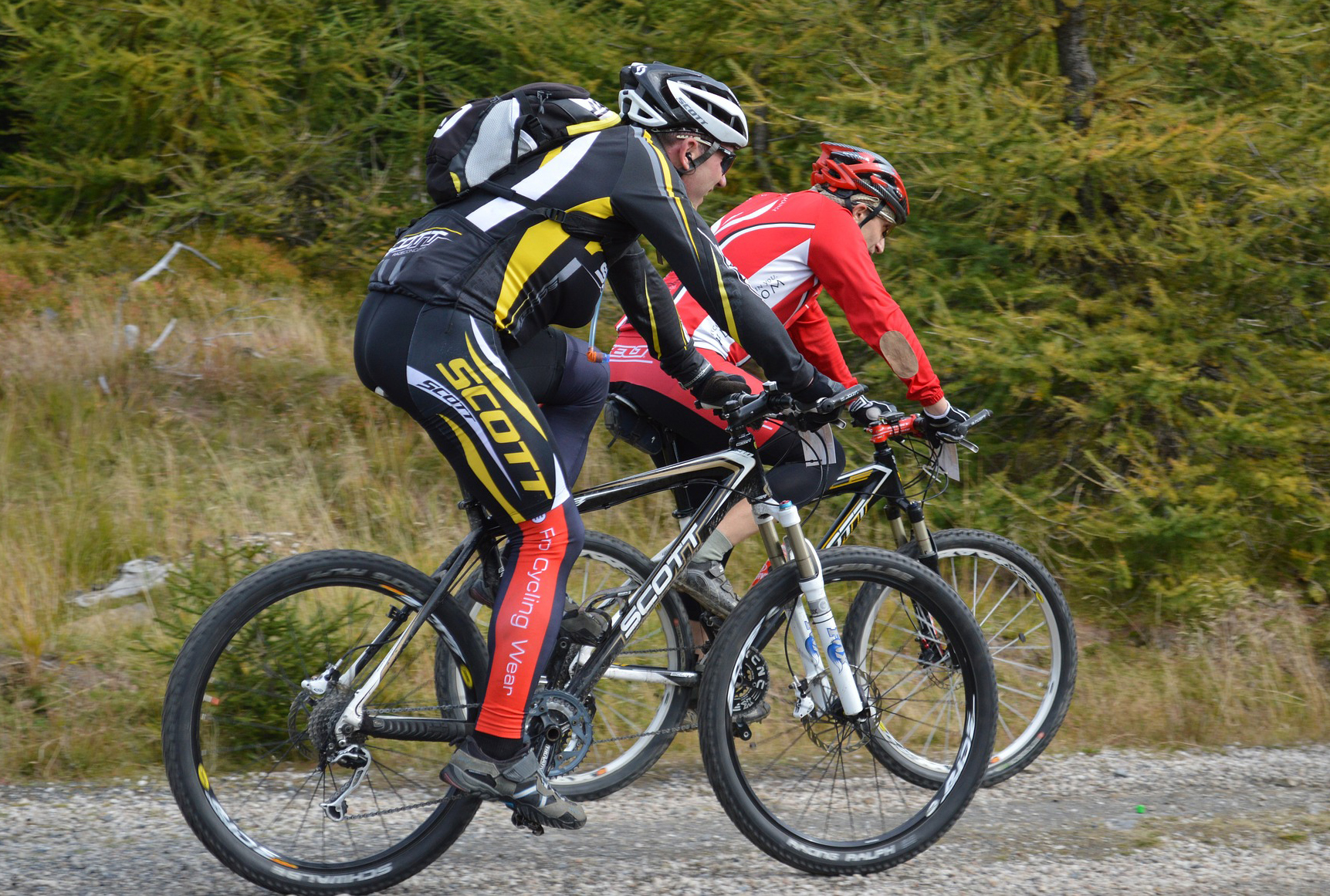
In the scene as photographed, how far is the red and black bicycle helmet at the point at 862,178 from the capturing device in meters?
4.46

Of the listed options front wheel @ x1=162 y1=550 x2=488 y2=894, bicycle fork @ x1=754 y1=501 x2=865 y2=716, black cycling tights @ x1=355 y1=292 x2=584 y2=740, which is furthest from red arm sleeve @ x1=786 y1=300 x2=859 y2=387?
front wheel @ x1=162 y1=550 x2=488 y2=894

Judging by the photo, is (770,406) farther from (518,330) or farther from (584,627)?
(584,627)

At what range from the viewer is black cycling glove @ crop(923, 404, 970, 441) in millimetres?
Result: 4191

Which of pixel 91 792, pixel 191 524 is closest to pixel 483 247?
pixel 91 792

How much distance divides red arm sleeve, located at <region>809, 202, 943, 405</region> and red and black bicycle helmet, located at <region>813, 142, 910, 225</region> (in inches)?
6.4

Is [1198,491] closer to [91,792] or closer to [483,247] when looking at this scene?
[483,247]

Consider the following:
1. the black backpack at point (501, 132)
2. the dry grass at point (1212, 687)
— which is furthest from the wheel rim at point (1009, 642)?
the black backpack at point (501, 132)

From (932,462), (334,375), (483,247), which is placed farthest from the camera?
(334,375)

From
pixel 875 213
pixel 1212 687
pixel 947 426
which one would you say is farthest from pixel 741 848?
pixel 1212 687

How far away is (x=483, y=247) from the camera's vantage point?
10.1ft

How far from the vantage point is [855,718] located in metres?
3.58

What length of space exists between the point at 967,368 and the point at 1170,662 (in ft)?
5.95

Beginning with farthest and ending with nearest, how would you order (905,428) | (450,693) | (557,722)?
1. (905,428)
2. (450,693)
3. (557,722)

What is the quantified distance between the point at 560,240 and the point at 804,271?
1.54m
